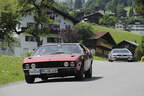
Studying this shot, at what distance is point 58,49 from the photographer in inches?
567

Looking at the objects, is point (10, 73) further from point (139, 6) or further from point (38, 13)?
point (139, 6)

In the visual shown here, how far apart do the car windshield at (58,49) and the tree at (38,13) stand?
4159 cm

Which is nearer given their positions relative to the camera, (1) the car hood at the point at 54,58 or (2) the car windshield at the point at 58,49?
(1) the car hood at the point at 54,58

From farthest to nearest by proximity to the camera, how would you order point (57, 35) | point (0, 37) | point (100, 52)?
point (100, 52) → point (57, 35) → point (0, 37)

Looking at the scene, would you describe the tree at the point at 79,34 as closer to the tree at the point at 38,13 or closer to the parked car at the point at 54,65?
the tree at the point at 38,13

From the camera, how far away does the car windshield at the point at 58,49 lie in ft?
46.9

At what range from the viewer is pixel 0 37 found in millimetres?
64938

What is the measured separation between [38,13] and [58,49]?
44.3 meters

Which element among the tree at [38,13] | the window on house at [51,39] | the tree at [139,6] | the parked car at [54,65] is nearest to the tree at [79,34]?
the window on house at [51,39]

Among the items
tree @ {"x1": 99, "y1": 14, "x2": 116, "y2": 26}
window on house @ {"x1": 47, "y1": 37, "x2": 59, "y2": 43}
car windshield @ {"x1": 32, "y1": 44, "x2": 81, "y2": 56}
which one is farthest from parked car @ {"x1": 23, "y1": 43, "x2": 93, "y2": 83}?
tree @ {"x1": 99, "y1": 14, "x2": 116, "y2": 26}

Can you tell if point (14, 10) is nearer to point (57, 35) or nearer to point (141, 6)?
point (141, 6)

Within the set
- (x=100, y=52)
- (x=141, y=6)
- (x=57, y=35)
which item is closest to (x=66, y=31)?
(x=57, y=35)

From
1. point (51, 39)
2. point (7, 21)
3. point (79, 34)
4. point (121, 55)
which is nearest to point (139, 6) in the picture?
point (7, 21)

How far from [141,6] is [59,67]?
49264mm
